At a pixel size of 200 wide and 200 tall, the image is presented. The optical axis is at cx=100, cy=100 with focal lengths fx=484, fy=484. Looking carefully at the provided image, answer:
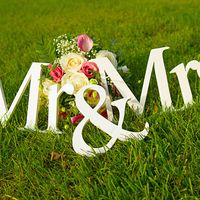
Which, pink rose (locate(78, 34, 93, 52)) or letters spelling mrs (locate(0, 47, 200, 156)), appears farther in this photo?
pink rose (locate(78, 34, 93, 52))

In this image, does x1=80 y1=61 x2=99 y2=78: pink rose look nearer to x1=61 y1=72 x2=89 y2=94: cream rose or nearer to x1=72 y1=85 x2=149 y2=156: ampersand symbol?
x1=61 y1=72 x2=89 y2=94: cream rose

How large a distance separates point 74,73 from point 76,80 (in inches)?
2.2

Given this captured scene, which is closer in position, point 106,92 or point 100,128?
point 100,128

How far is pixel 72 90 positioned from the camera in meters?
2.59

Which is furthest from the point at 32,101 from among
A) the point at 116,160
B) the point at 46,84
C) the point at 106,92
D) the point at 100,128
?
the point at 116,160

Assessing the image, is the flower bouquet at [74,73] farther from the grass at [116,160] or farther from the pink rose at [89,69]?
the grass at [116,160]

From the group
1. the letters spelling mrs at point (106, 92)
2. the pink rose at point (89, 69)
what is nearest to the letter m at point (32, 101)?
the letters spelling mrs at point (106, 92)

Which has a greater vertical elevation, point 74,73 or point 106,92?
point 74,73

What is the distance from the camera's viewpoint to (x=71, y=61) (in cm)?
277

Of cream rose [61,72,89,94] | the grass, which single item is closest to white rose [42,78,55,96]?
cream rose [61,72,89,94]

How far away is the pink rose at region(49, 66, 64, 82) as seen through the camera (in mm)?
2771

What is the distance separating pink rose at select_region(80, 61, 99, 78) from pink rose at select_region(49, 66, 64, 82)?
14 centimetres

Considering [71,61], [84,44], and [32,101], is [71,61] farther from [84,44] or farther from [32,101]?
[32,101]

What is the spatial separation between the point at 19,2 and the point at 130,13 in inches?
188
